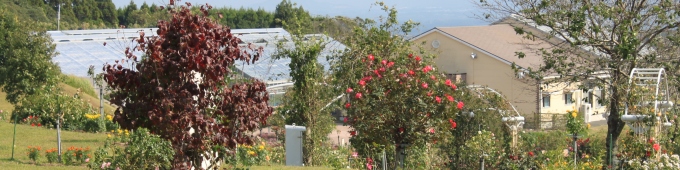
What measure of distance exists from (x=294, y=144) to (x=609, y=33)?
547cm

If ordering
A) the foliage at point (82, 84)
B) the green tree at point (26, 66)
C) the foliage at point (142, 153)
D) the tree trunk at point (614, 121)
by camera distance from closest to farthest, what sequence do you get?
the foliage at point (142, 153) → the tree trunk at point (614, 121) → the green tree at point (26, 66) → the foliage at point (82, 84)

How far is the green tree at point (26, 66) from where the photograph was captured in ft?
65.0

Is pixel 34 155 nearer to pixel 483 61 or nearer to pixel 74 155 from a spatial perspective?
pixel 74 155

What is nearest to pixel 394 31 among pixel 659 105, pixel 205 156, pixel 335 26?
pixel 335 26

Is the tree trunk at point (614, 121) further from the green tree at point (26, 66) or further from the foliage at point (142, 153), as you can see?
the green tree at point (26, 66)

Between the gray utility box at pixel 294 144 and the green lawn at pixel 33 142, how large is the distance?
3565 mm

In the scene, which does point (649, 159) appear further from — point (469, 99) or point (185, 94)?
point (185, 94)

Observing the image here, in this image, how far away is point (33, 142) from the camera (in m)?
14.1

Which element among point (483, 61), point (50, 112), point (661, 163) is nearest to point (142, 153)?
point (661, 163)

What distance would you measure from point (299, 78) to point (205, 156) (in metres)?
7.65

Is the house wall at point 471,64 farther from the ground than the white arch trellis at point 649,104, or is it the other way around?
the house wall at point 471,64

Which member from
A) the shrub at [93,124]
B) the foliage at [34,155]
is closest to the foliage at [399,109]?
the foliage at [34,155]

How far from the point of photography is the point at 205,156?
6.01 metres

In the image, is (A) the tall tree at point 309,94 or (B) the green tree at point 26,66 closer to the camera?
(A) the tall tree at point 309,94
